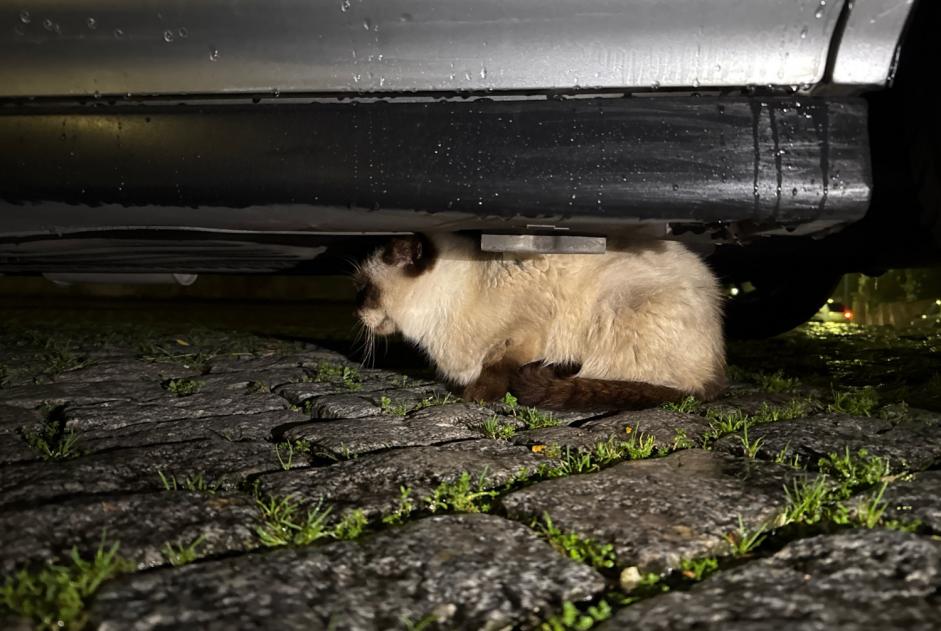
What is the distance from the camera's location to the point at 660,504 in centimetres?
176

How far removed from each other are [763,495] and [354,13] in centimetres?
175

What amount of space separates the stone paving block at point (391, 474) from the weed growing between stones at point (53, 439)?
0.69 metres

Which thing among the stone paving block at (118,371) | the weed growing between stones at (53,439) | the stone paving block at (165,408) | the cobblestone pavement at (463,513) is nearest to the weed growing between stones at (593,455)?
the cobblestone pavement at (463,513)

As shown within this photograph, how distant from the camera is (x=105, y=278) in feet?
12.1

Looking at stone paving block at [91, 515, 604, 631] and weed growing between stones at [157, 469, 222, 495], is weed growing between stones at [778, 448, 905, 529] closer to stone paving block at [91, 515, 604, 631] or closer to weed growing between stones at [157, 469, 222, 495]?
stone paving block at [91, 515, 604, 631]

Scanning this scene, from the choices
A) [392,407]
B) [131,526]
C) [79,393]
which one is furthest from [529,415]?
[79,393]

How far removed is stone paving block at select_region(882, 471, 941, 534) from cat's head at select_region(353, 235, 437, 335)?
7.03 feet

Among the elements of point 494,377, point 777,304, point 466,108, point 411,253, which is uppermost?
point 466,108

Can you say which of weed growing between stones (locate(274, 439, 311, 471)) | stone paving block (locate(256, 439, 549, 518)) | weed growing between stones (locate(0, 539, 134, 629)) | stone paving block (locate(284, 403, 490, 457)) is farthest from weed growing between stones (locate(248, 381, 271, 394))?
weed growing between stones (locate(0, 539, 134, 629))

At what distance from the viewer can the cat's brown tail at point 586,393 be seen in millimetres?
2906

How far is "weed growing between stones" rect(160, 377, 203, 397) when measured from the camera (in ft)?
11.0

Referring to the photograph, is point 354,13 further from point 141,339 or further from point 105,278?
point 141,339

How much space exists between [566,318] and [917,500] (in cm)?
178

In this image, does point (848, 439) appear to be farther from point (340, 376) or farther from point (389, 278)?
point (340, 376)
